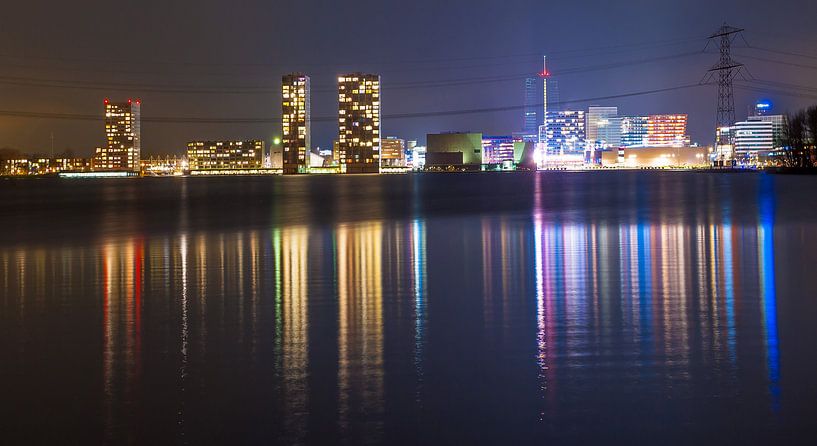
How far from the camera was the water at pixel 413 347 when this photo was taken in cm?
589

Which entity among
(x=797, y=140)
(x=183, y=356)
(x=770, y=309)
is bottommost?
(x=183, y=356)

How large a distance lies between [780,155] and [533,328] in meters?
148

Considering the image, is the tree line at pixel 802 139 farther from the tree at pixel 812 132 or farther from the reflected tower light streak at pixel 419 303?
the reflected tower light streak at pixel 419 303

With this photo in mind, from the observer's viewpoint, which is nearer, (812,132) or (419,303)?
(419,303)

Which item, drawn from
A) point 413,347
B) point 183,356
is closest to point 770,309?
point 413,347

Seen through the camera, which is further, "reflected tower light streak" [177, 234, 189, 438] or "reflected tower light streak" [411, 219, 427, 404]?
"reflected tower light streak" [411, 219, 427, 404]

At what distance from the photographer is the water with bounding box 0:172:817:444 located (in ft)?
19.3

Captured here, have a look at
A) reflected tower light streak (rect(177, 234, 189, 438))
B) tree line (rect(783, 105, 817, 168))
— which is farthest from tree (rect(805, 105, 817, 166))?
reflected tower light streak (rect(177, 234, 189, 438))

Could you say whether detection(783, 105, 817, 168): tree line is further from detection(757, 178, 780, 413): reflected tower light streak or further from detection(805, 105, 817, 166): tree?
detection(757, 178, 780, 413): reflected tower light streak

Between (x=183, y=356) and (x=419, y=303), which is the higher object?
(x=419, y=303)

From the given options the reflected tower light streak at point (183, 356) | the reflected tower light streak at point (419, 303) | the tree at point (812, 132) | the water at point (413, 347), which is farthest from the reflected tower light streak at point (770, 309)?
the tree at point (812, 132)

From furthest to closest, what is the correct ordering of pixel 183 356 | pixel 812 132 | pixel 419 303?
pixel 812 132 < pixel 419 303 < pixel 183 356

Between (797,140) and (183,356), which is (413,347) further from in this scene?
(797,140)

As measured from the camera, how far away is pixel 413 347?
8305mm
